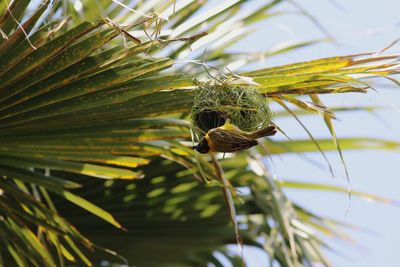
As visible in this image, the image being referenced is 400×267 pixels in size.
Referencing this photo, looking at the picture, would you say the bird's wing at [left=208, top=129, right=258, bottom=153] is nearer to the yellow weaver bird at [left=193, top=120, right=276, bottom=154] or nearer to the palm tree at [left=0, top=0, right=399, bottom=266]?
the yellow weaver bird at [left=193, top=120, right=276, bottom=154]

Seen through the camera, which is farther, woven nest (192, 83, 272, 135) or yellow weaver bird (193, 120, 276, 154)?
woven nest (192, 83, 272, 135)

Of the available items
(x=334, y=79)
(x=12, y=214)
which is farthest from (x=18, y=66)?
(x=334, y=79)

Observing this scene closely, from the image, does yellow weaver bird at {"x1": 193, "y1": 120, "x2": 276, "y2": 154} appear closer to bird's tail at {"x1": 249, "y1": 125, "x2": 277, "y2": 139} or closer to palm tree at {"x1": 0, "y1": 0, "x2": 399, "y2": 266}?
bird's tail at {"x1": 249, "y1": 125, "x2": 277, "y2": 139}

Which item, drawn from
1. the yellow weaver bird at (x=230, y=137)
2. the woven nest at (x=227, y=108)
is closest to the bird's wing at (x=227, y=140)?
the yellow weaver bird at (x=230, y=137)

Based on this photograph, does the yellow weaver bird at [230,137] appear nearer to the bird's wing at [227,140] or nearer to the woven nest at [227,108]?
the bird's wing at [227,140]

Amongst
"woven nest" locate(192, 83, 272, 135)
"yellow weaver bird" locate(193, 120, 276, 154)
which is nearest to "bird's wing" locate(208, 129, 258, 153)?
"yellow weaver bird" locate(193, 120, 276, 154)

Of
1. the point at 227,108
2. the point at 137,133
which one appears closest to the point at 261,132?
the point at 227,108

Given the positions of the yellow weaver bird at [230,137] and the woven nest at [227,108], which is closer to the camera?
the yellow weaver bird at [230,137]

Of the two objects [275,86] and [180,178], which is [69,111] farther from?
[180,178]
